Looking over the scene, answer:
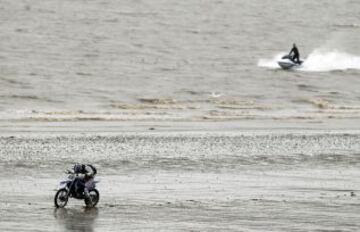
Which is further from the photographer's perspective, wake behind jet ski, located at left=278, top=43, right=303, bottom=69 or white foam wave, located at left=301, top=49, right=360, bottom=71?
white foam wave, located at left=301, top=49, right=360, bottom=71

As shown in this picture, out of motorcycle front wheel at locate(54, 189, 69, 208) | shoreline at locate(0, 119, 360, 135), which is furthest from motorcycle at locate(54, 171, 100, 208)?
shoreline at locate(0, 119, 360, 135)

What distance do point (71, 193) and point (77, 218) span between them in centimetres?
114

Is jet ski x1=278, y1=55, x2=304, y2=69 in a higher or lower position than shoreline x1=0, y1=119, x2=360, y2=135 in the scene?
higher

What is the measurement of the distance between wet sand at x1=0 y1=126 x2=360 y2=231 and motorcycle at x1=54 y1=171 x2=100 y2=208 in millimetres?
189

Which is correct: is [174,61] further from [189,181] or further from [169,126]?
[189,181]

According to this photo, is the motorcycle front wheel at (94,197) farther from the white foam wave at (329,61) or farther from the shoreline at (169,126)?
the white foam wave at (329,61)

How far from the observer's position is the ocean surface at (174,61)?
4344cm

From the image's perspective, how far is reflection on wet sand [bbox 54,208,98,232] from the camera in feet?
55.7

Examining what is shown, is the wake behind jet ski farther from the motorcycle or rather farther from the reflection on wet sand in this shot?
the reflection on wet sand

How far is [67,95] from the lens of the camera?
45.8 meters

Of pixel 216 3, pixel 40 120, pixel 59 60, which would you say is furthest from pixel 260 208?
pixel 216 3

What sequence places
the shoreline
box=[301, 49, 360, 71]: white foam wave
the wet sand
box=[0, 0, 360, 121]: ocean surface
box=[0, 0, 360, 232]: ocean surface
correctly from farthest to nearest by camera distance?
box=[301, 49, 360, 71]: white foam wave → box=[0, 0, 360, 121]: ocean surface → the shoreline → box=[0, 0, 360, 232]: ocean surface → the wet sand

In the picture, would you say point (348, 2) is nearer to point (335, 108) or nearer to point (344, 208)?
point (335, 108)

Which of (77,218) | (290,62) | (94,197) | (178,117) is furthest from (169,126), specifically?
(290,62)
